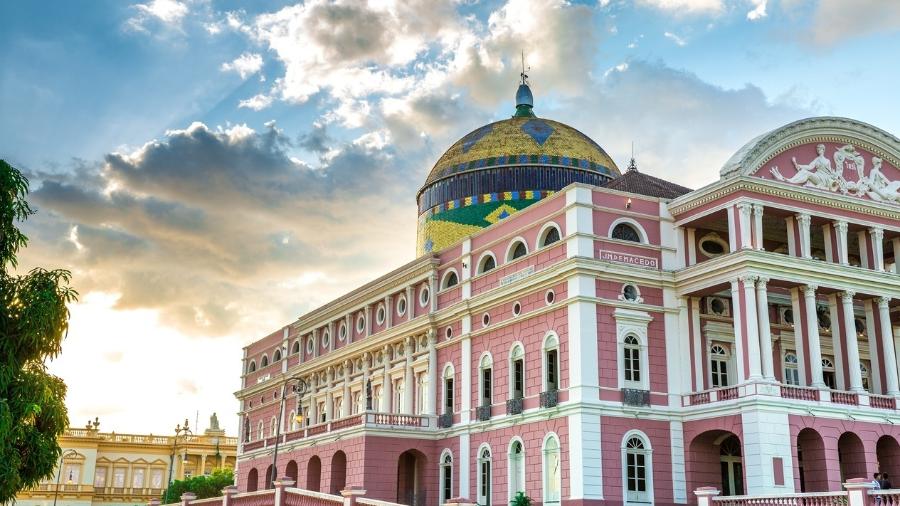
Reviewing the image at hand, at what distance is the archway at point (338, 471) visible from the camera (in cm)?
4325

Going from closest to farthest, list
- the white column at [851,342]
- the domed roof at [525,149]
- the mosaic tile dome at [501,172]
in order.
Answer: the white column at [851,342]
the mosaic tile dome at [501,172]
the domed roof at [525,149]

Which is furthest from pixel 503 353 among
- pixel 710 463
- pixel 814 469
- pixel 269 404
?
pixel 269 404

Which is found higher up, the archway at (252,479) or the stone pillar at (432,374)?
the stone pillar at (432,374)

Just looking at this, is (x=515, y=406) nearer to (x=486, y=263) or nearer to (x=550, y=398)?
(x=550, y=398)

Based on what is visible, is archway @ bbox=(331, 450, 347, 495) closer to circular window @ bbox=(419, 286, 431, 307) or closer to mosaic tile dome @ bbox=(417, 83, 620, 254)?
circular window @ bbox=(419, 286, 431, 307)

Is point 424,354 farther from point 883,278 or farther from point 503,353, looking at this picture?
point 883,278

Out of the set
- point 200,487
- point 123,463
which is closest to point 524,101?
point 200,487

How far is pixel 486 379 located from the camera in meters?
39.8

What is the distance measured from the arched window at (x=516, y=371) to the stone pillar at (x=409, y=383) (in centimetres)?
764

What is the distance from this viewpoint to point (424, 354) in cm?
4391

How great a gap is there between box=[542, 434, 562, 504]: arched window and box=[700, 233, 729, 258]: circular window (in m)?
9.05

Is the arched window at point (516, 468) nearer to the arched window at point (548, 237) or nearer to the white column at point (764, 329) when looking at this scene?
the arched window at point (548, 237)

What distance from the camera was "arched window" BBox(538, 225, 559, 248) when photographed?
36875 mm

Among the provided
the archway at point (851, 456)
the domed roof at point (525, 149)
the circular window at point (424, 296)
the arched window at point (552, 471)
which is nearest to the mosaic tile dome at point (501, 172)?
the domed roof at point (525, 149)
